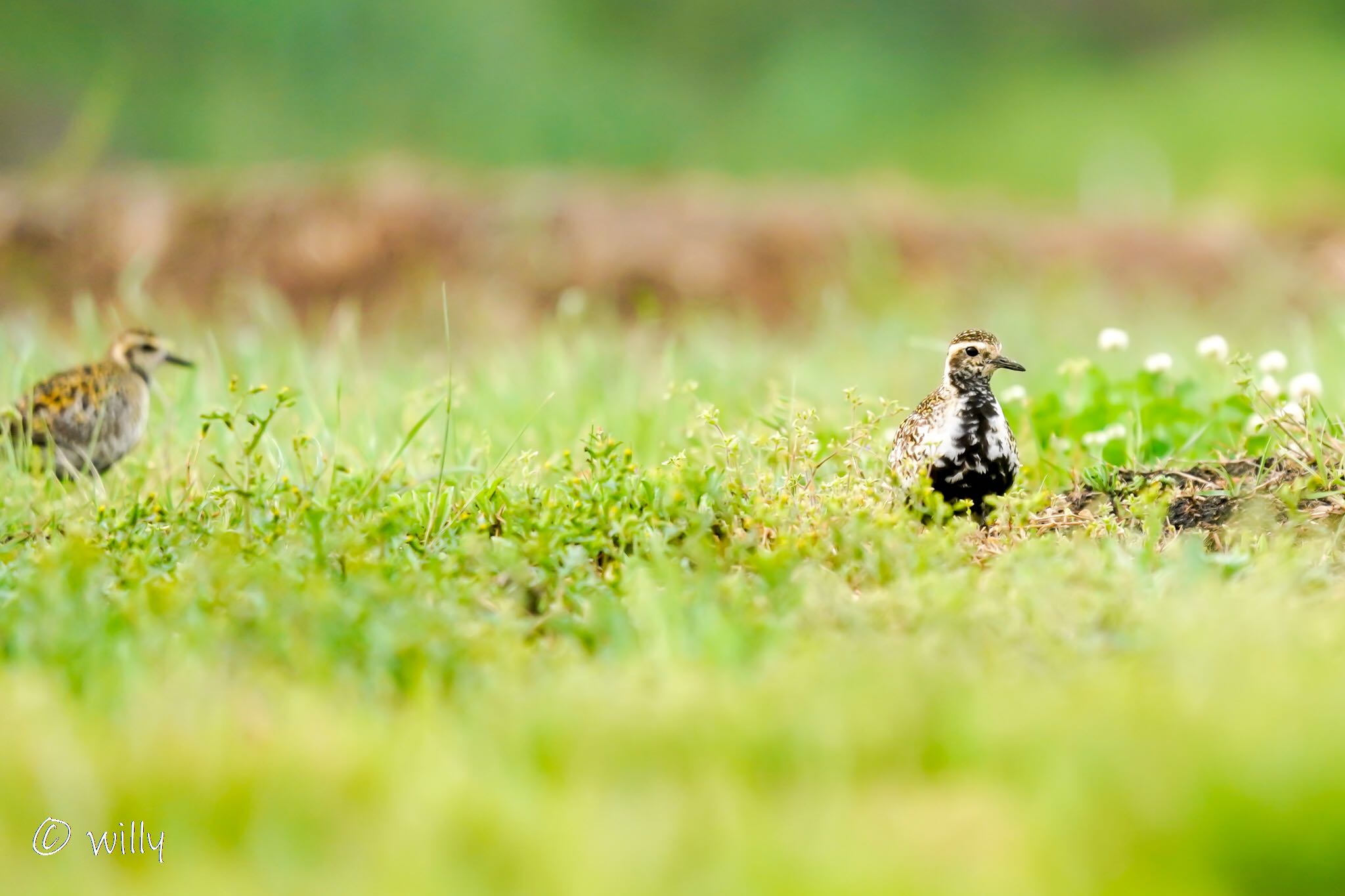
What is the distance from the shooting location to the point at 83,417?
6.30 m

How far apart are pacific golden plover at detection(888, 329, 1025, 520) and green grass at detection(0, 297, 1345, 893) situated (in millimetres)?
174

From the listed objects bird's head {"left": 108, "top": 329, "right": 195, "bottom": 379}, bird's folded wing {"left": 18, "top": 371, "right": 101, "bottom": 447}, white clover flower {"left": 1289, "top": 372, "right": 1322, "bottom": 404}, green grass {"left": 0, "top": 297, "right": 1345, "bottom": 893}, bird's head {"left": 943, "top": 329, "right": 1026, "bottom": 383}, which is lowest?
green grass {"left": 0, "top": 297, "right": 1345, "bottom": 893}

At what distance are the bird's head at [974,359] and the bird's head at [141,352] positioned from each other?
3747 millimetres

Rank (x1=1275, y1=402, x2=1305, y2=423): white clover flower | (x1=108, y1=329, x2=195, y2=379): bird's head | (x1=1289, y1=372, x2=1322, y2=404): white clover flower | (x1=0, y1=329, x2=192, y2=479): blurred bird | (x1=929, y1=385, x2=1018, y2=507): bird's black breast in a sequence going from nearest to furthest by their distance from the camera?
(x1=929, y1=385, x2=1018, y2=507): bird's black breast, (x1=1275, y1=402, x2=1305, y2=423): white clover flower, (x1=1289, y1=372, x2=1322, y2=404): white clover flower, (x1=0, y1=329, x2=192, y2=479): blurred bird, (x1=108, y1=329, x2=195, y2=379): bird's head

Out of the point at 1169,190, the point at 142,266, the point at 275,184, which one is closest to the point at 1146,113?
the point at 1169,190

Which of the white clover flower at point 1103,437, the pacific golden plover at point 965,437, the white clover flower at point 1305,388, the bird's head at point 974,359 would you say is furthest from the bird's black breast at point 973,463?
the white clover flower at point 1305,388

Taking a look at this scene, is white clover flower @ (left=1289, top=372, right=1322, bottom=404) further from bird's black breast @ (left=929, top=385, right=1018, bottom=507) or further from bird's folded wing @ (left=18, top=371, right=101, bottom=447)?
bird's folded wing @ (left=18, top=371, right=101, bottom=447)

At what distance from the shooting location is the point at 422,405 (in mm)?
6676

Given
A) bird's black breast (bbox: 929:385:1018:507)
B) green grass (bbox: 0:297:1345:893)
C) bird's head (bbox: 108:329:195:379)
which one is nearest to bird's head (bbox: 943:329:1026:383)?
bird's black breast (bbox: 929:385:1018:507)

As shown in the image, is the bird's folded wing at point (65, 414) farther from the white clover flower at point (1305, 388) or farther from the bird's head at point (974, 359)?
the white clover flower at point (1305, 388)

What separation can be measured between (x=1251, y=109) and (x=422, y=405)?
1509cm

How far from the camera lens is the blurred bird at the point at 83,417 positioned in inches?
246

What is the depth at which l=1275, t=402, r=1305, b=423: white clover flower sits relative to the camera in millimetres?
4938

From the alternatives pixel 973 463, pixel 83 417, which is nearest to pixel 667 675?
pixel 973 463
